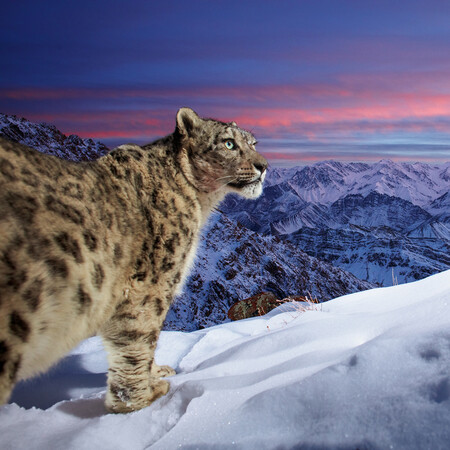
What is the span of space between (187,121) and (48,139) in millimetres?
125636

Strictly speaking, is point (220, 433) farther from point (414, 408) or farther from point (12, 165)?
point (12, 165)

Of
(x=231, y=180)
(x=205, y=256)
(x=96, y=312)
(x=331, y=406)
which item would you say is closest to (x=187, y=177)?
(x=231, y=180)

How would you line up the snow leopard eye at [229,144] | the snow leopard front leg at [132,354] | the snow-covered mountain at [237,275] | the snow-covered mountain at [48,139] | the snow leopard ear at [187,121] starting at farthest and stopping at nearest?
the snow-covered mountain at [48,139] < the snow-covered mountain at [237,275] < the snow leopard eye at [229,144] < the snow leopard ear at [187,121] < the snow leopard front leg at [132,354]

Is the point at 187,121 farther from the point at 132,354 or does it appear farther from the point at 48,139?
the point at 48,139

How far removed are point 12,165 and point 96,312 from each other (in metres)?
1.72

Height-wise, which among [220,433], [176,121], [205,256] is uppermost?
[176,121]

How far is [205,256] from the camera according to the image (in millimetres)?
110312

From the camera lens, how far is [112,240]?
184 inches

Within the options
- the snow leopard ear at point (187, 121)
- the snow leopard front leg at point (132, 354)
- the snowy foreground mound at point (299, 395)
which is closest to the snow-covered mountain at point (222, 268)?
the snow leopard ear at point (187, 121)

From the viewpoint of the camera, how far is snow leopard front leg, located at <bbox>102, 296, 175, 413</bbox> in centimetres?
516

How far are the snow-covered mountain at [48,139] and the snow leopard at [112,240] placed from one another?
329 ft

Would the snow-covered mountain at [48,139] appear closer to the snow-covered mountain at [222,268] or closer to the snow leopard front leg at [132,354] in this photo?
the snow-covered mountain at [222,268]

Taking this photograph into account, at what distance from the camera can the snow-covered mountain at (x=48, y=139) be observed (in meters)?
106

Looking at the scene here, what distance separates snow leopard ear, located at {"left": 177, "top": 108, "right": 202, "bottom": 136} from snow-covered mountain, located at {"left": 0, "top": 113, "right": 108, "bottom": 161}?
3943 inches
